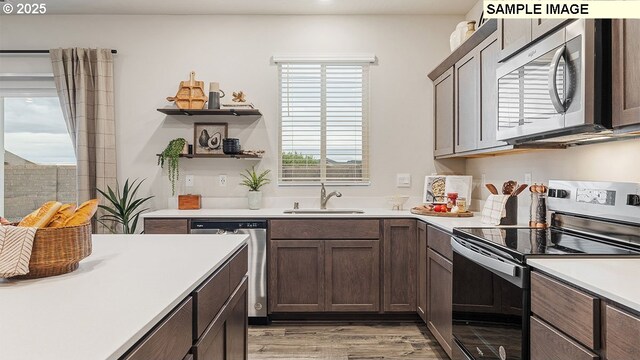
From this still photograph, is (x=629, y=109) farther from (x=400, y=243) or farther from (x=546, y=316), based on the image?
(x=400, y=243)

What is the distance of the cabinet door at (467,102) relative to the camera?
2629 mm

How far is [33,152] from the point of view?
3762 mm

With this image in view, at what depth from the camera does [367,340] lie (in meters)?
2.78

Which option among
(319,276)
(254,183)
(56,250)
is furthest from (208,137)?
(56,250)

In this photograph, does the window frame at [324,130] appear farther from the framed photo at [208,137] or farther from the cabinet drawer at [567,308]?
the cabinet drawer at [567,308]

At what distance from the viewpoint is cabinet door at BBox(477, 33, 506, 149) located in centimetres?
235

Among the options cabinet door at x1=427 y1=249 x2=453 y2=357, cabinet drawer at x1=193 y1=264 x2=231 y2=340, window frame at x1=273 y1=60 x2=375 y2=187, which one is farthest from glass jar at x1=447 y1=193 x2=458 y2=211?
cabinet drawer at x1=193 y1=264 x2=231 y2=340

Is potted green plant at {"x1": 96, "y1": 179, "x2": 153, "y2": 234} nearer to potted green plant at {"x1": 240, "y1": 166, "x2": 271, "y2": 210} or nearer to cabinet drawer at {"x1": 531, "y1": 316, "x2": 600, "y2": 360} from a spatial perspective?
potted green plant at {"x1": 240, "y1": 166, "x2": 271, "y2": 210}

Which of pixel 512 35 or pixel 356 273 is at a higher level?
pixel 512 35

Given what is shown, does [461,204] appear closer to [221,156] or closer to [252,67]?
[221,156]

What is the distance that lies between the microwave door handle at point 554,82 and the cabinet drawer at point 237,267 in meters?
1.47

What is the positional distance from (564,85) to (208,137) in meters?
2.85

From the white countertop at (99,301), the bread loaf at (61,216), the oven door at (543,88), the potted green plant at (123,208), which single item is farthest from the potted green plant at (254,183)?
the bread loaf at (61,216)

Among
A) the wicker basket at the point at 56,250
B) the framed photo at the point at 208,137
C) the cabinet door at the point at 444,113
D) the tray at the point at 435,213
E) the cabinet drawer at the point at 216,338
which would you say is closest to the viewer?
the wicker basket at the point at 56,250
